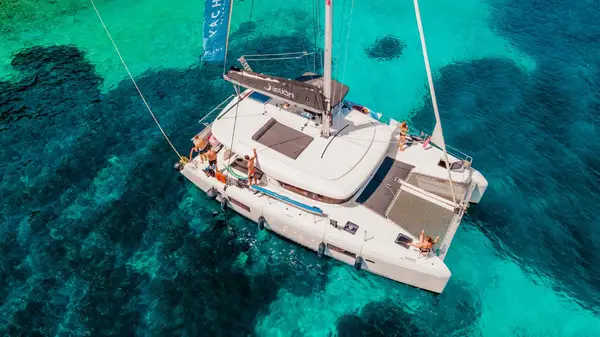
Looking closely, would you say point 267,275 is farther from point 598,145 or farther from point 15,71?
point 15,71

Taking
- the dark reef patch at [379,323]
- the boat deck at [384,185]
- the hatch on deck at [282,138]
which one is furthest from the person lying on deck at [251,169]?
the dark reef patch at [379,323]

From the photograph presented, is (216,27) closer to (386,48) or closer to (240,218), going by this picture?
(240,218)

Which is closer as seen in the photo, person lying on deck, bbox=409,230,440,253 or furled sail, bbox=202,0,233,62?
person lying on deck, bbox=409,230,440,253

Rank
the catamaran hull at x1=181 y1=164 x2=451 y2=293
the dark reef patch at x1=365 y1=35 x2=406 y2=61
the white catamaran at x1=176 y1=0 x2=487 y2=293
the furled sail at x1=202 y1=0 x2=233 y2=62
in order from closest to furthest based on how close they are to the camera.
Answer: the catamaran hull at x1=181 y1=164 x2=451 y2=293, the white catamaran at x1=176 y1=0 x2=487 y2=293, the furled sail at x1=202 y1=0 x2=233 y2=62, the dark reef patch at x1=365 y1=35 x2=406 y2=61

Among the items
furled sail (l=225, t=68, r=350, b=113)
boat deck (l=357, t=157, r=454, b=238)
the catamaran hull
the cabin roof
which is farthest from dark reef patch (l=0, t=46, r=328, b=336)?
furled sail (l=225, t=68, r=350, b=113)

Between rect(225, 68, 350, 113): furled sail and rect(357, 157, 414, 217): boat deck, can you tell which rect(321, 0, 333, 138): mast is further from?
rect(357, 157, 414, 217): boat deck

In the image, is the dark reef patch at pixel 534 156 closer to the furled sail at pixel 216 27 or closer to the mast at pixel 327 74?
the mast at pixel 327 74

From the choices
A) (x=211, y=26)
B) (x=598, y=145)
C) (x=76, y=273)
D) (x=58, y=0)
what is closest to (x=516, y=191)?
(x=598, y=145)
